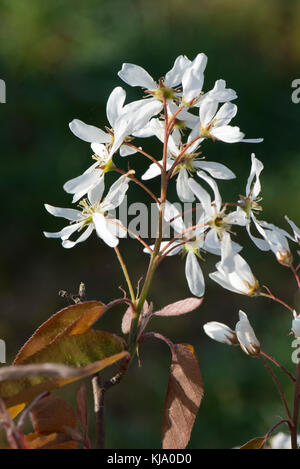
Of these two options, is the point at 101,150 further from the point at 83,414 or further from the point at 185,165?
the point at 83,414

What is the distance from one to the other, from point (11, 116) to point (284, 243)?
2292 mm

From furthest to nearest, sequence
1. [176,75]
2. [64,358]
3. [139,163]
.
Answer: [139,163] → [176,75] → [64,358]

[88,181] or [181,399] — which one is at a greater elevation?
[88,181]

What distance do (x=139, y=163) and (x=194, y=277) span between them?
188 cm

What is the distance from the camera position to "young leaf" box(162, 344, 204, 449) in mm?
438

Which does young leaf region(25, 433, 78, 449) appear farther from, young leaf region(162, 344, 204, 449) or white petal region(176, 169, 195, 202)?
white petal region(176, 169, 195, 202)

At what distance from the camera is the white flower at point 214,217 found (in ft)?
1.49

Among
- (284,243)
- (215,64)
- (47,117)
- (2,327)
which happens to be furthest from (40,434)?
(215,64)

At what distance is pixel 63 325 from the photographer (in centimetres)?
44

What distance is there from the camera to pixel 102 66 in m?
2.62

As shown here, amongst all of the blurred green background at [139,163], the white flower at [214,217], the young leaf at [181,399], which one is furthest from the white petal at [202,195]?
the blurred green background at [139,163]

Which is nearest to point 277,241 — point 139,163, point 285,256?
point 285,256

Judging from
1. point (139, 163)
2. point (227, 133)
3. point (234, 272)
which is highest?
point (139, 163)

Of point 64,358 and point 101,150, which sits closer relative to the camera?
point 64,358
